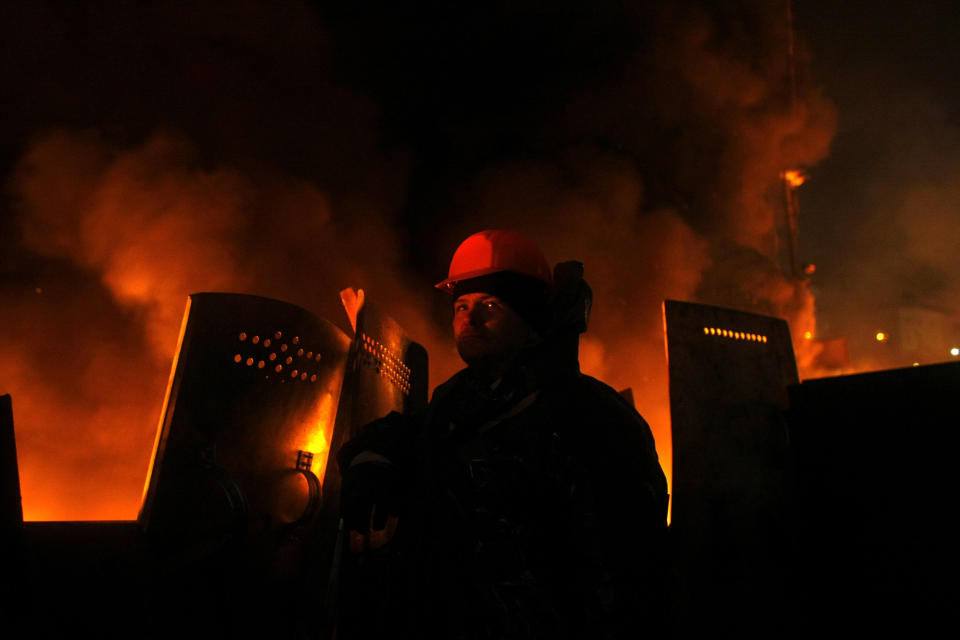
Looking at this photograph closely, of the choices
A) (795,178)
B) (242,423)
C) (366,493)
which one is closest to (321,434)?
(242,423)

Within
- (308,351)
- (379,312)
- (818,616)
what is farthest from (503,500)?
(818,616)

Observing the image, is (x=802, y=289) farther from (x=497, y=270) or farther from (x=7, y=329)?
(x=7, y=329)

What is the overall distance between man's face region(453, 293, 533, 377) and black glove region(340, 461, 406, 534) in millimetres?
451

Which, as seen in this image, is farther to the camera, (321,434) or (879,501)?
(879,501)

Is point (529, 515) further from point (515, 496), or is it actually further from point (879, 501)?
point (879, 501)

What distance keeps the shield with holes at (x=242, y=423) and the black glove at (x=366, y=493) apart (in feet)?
1.02

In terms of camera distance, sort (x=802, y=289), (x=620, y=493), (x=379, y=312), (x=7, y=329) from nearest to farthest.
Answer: (x=620, y=493) < (x=379, y=312) < (x=7, y=329) < (x=802, y=289)

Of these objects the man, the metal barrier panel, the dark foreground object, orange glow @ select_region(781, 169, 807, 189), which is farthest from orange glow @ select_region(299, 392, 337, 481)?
orange glow @ select_region(781, 169, 807, 189)

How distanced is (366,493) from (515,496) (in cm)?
41

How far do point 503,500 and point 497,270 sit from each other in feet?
2.46

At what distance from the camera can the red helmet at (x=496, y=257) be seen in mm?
1834

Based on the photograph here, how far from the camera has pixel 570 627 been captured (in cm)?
129

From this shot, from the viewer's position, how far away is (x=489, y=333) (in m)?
1.79

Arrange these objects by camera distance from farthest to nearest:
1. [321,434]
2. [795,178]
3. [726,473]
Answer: [795,178]
[726,473]
[321,434]
